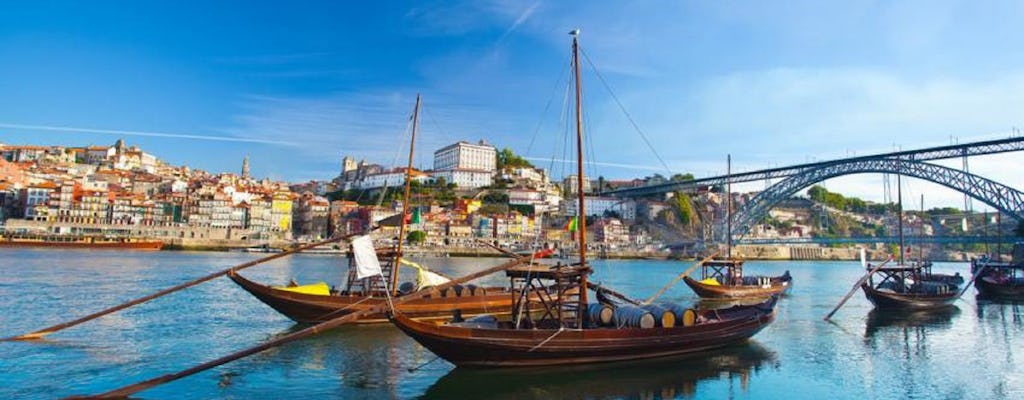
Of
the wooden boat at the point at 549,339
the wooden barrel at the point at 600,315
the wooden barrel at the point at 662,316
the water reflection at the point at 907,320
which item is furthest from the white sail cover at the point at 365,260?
the water reflection at the point at 907,320

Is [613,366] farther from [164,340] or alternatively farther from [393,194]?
[393,194]

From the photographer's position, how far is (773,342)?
50.5 ft

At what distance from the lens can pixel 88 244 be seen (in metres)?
64.4

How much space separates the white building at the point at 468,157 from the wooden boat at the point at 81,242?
55995mm

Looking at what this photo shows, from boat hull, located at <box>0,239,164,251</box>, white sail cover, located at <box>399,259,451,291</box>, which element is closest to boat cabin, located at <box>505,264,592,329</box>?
white sail cover, located at <box>399,259,451,291</box>

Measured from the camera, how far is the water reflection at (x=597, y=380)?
982cm

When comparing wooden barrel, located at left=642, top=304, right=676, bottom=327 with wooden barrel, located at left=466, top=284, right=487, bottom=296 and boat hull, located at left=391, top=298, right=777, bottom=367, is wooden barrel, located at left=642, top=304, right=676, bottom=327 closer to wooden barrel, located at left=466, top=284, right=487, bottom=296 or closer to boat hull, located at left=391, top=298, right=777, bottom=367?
boat hull, located at left=391, top=298, right=777, bottom=367

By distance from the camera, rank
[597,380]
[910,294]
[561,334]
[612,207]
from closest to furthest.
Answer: [597,380]
[561,334]
[910,294]
[612,207]

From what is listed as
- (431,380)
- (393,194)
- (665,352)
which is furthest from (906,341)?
(393,194)

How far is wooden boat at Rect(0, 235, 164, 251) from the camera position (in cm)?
6191

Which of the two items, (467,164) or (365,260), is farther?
(467,164)

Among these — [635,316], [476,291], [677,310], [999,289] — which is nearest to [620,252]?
[999,289]

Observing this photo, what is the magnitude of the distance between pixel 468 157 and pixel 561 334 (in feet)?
354

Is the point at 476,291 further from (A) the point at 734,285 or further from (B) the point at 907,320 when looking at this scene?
(B) the point at 907,320
